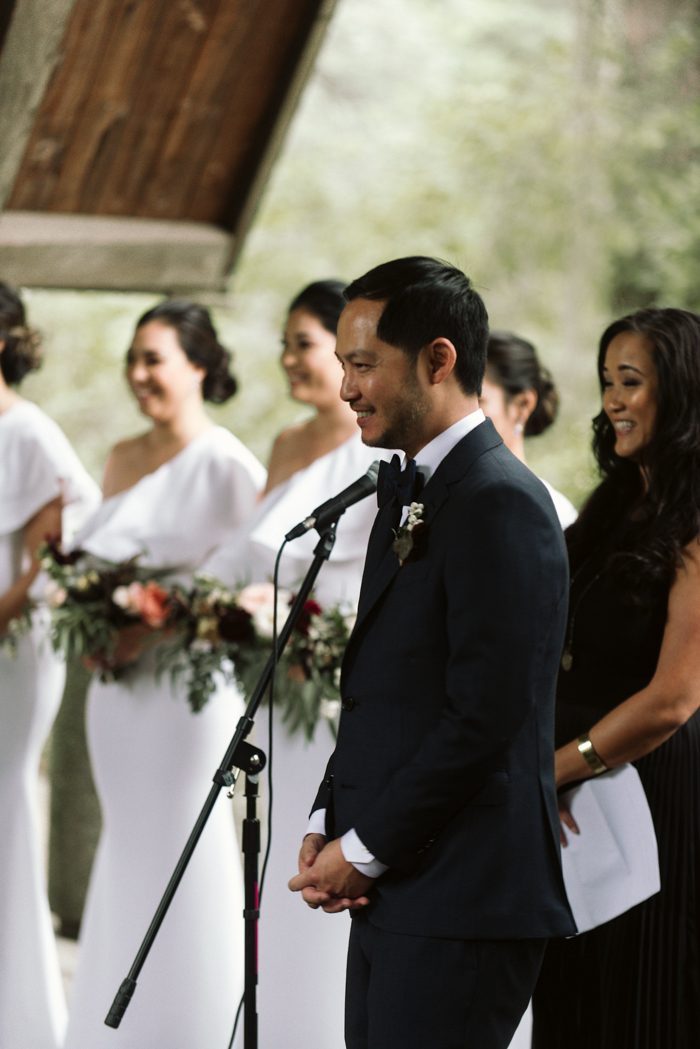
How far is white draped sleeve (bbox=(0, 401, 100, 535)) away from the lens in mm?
4379

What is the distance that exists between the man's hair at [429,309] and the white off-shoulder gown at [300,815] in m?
1.60

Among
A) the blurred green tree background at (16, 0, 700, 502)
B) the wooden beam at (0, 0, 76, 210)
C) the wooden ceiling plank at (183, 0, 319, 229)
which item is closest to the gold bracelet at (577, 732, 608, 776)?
the wooden beam at (0, 0, 76, 210)

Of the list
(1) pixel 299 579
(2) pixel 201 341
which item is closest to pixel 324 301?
(2) pixel 201 341

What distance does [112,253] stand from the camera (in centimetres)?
509

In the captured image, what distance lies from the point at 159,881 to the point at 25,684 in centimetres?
73

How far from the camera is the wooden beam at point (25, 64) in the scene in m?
3.73

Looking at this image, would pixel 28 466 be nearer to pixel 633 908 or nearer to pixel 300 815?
pixel 300 815

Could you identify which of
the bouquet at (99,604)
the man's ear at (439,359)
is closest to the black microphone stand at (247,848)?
the man's ear at (439,359)

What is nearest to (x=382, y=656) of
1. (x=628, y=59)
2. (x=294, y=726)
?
(x=294, y=726)

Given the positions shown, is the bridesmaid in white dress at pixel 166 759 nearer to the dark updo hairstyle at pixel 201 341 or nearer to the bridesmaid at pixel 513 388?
the dark updo hairstyle at pixel 201 341

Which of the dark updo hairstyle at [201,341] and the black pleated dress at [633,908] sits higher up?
the dark updo hairstyle at [201,341]

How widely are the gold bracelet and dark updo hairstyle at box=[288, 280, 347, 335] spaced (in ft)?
5.25

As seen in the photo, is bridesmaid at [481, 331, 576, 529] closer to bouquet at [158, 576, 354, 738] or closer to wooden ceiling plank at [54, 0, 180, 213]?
bouquet at [158, 576, 354, 738]

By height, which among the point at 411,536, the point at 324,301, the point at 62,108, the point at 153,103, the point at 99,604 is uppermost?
the point at 153,103
